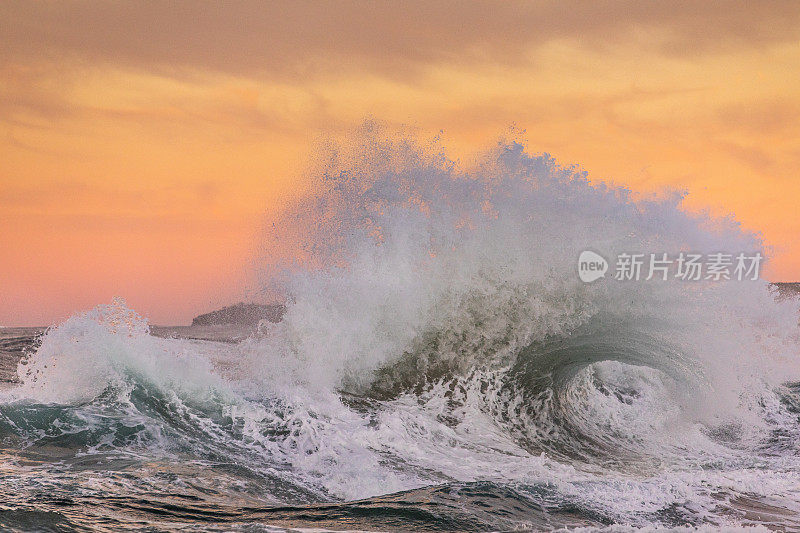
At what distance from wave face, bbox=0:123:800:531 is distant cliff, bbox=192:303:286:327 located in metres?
0.46

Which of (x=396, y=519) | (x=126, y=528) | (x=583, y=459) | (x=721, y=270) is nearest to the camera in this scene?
(x=126, y=528)

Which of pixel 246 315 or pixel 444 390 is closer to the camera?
pixel 444 390

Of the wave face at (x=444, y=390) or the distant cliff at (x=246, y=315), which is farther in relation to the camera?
the distant cliff at (x=246, y=315)

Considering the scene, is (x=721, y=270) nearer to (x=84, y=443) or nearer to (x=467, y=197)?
(x=467, y=197)

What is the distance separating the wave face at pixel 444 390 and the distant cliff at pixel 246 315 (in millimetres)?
462

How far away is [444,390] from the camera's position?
8789mm

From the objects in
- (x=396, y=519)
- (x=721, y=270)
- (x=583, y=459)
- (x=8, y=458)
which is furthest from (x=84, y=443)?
(x=721, y=270)

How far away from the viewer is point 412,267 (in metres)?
10.2

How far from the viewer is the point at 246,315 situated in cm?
1731

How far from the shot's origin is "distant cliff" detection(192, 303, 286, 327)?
424 inches

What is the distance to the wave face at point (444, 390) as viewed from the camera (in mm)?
4539

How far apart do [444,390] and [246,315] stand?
32.4 feet

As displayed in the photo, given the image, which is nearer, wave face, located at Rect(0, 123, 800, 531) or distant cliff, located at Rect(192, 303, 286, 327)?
wave face, located at Rect(0, 123, 800, 531)

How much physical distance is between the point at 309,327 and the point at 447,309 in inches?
86.5
